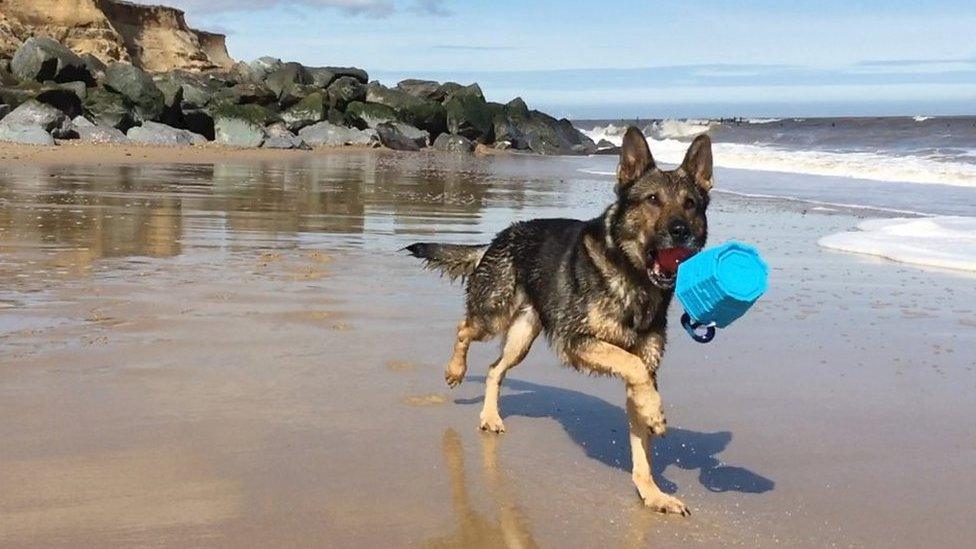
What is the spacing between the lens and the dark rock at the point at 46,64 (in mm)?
37156

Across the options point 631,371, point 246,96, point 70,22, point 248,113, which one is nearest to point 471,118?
point 246,96

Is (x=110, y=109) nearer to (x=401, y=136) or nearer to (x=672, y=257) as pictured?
(x=401, y=136)

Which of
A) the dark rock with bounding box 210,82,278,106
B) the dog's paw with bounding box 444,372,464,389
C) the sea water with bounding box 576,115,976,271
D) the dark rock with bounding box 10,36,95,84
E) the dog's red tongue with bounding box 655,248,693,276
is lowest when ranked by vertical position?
the dog's paw with bounding box 444,372,464,389

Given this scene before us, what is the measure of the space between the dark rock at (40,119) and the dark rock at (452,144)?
15.7m

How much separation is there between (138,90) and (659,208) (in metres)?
33.4

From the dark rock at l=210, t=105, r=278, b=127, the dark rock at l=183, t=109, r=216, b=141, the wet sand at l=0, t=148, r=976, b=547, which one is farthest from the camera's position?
the dark rock at l=183, t=109, r=216, b=141

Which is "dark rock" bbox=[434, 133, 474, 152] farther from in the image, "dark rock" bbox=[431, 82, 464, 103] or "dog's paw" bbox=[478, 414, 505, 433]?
"dog's paw" bbox=[478, 414, 505, 433]

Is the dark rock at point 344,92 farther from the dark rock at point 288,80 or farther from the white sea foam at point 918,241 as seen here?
the white sea foam at point 918,241

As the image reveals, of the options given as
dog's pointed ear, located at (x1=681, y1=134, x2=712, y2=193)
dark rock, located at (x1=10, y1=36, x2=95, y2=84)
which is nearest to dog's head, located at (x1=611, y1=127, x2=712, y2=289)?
dog's pointed ear, located at (x1=681, y1=134, x2=712, y2=193)

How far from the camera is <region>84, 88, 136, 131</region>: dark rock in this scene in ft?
109

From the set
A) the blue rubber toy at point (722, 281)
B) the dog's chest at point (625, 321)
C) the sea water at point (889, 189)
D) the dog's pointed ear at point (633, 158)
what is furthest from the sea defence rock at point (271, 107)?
the blue rubber toy at point (722, 281)

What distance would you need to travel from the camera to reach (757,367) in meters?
6.80

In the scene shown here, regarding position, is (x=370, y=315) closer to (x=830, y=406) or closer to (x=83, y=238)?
(x=830, y=406)

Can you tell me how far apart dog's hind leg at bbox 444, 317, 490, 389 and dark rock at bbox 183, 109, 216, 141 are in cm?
3195
